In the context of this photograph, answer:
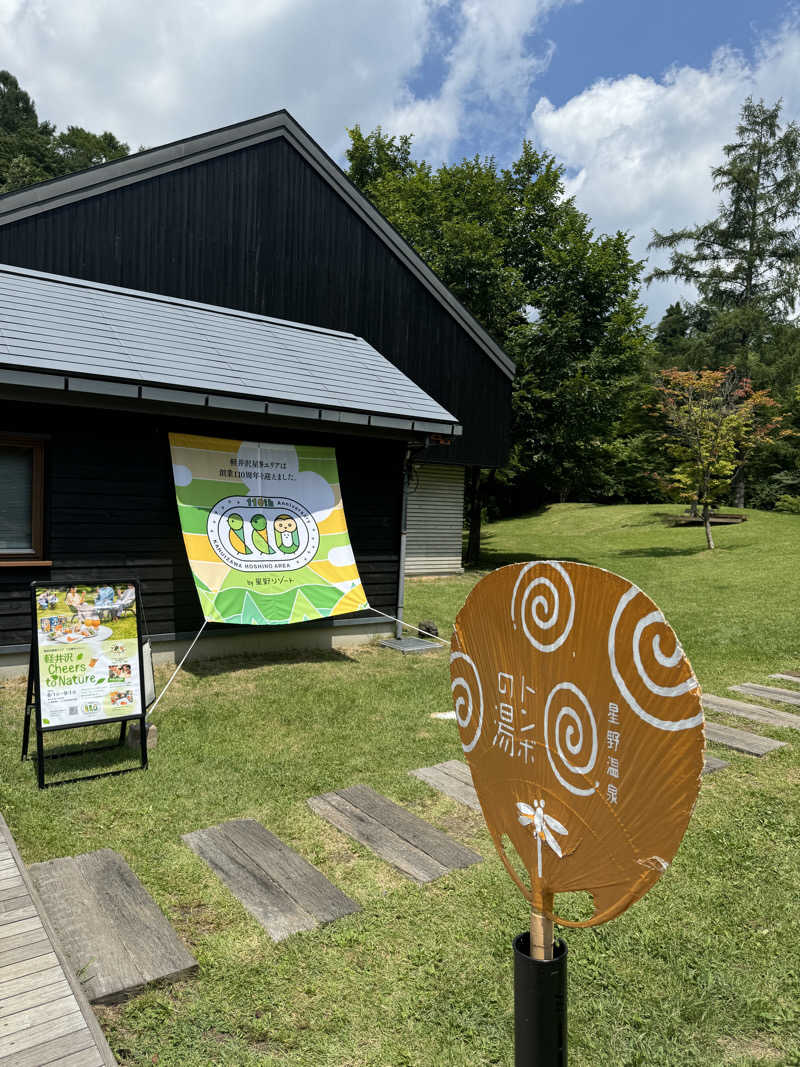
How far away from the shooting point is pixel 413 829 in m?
4.57

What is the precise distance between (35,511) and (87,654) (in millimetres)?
3152

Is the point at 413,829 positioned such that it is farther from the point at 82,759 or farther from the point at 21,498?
the point at 21,498

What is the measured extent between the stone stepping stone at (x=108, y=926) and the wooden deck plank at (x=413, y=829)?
163cm

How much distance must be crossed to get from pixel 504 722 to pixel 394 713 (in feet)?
19.1

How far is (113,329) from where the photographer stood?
8.73 meters

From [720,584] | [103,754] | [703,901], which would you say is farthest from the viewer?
[720,584]

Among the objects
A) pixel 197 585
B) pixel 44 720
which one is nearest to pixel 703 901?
pixel 44 720

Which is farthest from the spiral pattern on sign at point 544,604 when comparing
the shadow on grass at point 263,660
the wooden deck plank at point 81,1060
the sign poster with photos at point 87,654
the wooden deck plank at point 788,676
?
the wooden deck plank at point 788,676

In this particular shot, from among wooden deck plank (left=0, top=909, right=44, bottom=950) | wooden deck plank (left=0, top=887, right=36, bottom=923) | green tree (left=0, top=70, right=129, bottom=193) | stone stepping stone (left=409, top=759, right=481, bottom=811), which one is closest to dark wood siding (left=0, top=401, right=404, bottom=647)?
stone stepping stone (left=409, top=759, right=481, bottom=811)

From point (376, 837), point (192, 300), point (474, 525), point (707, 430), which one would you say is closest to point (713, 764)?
point (376, 837)

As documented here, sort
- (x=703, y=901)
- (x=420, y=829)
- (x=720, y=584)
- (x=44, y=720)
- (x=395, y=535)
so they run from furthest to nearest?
(x=720, y=584) → (x=395, y=535) → (x=44, y=720) → (x=420, y=829) → (x=703, y=901)

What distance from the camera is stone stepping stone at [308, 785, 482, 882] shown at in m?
4.13

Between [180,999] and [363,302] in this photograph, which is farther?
[363,302]

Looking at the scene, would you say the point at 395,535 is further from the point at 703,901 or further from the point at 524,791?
the point at 524,791
